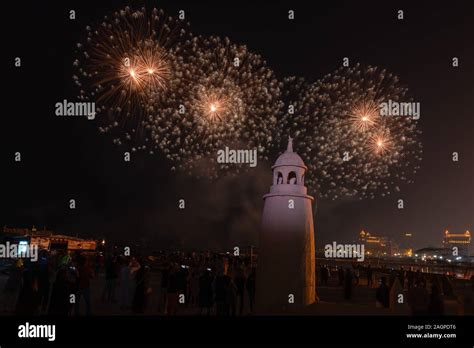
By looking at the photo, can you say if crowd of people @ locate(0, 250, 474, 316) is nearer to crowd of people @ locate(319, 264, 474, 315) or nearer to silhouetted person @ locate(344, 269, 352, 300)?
crowd of people @ locate(319, 264, 474, 315)

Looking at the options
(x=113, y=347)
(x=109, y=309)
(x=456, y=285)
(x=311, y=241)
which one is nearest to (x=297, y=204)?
(x=311, y=241)

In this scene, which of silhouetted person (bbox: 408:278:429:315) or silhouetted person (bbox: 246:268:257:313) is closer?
silhouetted person (bbox: 408:278:429:315)

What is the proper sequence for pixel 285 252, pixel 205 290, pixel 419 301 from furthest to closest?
pixel 285 252
pixel 205 290
pixel 419 301

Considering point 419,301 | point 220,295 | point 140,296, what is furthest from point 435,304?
point 140,296

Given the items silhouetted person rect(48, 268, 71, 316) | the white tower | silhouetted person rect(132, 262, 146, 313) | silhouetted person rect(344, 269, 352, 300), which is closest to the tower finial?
the white tower

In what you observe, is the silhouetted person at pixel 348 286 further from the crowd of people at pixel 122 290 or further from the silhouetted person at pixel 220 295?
the silhouetted person at pixel 220 295

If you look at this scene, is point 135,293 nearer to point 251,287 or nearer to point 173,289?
point 173,289

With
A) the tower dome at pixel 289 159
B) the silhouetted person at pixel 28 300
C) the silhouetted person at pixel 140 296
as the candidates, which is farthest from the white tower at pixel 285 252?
the silhouetted person at pixel 28 300

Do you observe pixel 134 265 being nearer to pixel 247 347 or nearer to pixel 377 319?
pixel 247 347
